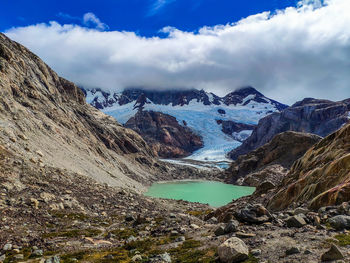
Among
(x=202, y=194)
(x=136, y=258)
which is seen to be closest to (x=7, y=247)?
(x=136, y=258)

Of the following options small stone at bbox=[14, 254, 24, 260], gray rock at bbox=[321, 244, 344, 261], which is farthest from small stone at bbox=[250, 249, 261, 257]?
small stone at bbox=[14, 254, 24, 260]

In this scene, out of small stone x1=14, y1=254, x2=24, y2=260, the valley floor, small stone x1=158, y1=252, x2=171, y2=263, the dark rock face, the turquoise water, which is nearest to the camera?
the valley floor

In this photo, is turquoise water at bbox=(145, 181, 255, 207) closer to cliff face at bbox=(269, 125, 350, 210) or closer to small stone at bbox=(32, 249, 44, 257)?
cliff face at bbox=(269, 125, 350, 210)

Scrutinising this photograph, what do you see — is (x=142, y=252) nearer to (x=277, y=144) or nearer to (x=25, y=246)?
(x=25, y=246)

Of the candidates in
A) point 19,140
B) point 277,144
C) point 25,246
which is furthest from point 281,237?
point 277,144

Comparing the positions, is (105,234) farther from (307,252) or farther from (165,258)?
(307,252)

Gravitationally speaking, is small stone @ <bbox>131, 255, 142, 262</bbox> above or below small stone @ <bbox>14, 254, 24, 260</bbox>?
above

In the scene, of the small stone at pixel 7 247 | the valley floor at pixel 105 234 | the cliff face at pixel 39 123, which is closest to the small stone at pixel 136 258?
the valley floor at pixel 105 234
